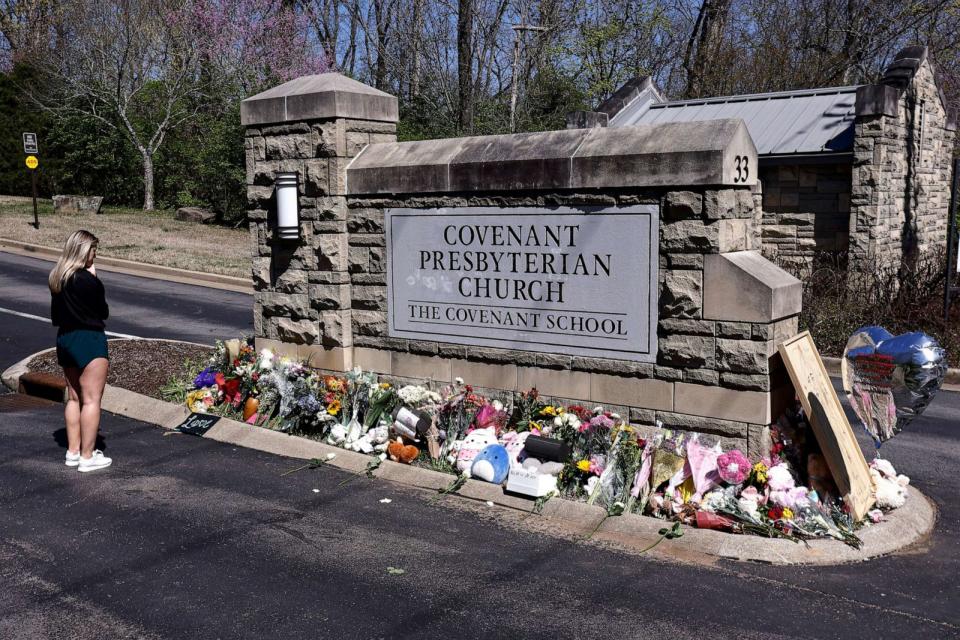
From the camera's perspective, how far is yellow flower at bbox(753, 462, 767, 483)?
5691mm

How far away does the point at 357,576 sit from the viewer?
190 inches

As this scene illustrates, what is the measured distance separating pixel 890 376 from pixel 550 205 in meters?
2.56

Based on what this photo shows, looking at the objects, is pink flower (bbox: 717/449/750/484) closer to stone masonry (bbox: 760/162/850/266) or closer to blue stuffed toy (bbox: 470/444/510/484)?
blue stuffed toy (bbox: 470/444/510/484)

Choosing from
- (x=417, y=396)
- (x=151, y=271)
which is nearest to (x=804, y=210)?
(x=417, y=396)

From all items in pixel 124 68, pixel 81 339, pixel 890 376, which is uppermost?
pixel 124 68

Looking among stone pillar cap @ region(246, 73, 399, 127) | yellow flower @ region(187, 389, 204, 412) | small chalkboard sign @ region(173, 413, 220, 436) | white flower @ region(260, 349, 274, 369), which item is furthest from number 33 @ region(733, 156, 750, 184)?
yellow flower @ region(187, 389, 204, 412)

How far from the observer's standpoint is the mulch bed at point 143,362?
8906 millimetres

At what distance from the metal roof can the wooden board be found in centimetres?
982

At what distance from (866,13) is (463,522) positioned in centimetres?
2172

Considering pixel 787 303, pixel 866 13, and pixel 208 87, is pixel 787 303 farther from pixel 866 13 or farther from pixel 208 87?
pixel 208 87

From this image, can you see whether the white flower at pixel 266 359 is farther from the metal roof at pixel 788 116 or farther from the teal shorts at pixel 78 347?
the metal roof at pixel 788 116

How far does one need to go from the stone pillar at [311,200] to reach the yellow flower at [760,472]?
12.2 ft

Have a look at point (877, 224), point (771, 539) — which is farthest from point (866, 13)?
point (771, 539)

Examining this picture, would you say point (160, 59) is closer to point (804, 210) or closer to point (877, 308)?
point (804, 210)
